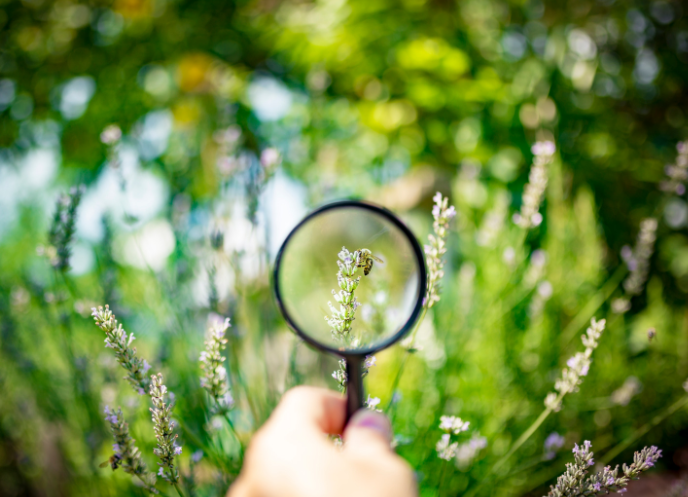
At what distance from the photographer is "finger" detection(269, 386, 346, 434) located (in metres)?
0.56

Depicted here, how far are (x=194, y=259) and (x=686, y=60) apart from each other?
258 cm

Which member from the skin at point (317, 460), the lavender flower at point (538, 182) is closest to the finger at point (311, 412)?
the skin at point (317, 460)

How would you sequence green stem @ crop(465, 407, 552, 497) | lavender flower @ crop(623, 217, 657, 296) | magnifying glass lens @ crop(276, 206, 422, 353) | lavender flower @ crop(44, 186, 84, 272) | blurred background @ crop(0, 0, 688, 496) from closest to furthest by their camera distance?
1. magnifying glass lens @ crop(276, 206, 422, 353)
2. green stem @ crop(465, 407, 552, 497)
3. lavender flower @ crop(44, 186, 84, 272)
4. lavender flower @ crop(623, 217, 657, 296)
5. blurred background @ crop(0, 0, 688, 496)

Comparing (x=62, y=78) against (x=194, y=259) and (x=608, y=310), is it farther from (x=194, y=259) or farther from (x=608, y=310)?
(x=608, y=310)

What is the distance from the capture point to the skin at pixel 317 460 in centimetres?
47

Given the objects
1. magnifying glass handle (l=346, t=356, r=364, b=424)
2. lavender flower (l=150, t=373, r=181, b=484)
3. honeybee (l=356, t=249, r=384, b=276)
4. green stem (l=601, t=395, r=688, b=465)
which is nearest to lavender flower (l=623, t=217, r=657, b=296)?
green stem (l=601, t=395, r=688, b=465)

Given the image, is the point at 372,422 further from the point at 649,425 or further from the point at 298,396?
the point at 649,425

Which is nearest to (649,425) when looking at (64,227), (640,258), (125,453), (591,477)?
(591,477)

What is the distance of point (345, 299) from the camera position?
683 mm

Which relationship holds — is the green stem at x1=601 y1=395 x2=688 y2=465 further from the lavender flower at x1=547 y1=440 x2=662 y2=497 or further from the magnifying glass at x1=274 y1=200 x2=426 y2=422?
the magnifying glass at x1=274 y1=200 x2=426 y2=422

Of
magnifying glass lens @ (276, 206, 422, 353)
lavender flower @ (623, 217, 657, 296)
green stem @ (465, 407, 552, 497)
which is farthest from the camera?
lavender flower @ (623, 217, 657, 296)

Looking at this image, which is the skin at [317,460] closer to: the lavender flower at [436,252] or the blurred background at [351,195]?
the lavender flower at [436,252]

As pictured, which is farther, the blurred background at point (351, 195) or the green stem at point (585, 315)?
the green stem at point (585, 315)

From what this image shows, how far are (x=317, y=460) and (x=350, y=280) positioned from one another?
28cm
